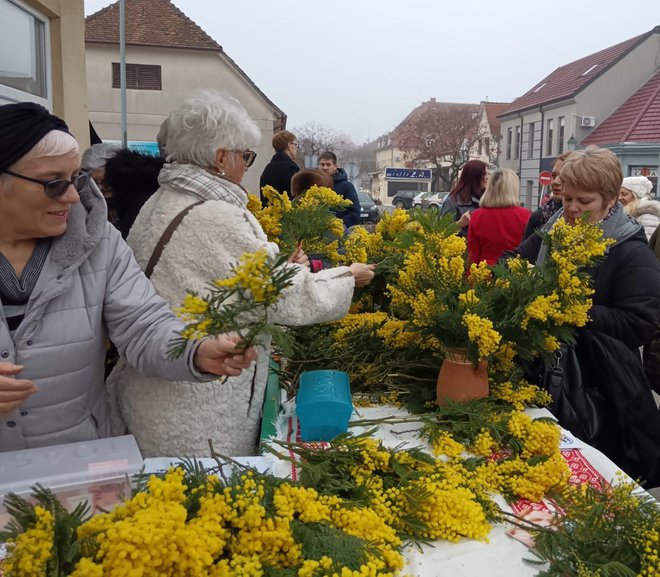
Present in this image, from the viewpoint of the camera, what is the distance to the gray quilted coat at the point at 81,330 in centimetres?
165

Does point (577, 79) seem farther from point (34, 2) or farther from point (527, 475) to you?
point (527, 475)

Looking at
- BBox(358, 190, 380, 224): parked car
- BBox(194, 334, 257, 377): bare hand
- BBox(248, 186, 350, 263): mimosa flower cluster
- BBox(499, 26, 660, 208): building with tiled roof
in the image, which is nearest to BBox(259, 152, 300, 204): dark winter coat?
BBox(248, 186, 350, 263): mimosa flower cluster

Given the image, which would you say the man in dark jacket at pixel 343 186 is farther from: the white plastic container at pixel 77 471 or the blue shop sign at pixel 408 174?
the blue shop sign at pixel 408 174

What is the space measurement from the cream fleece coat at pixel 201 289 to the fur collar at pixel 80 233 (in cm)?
27

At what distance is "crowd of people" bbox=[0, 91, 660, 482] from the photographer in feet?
5.25

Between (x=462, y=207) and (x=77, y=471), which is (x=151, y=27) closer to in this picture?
(x=462, y=207)

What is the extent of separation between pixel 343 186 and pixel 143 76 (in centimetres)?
1691

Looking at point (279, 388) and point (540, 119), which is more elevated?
point (540, 119)

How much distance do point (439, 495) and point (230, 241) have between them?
957 mm

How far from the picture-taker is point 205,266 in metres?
1.93

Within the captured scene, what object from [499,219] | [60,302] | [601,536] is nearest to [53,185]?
[60,302]

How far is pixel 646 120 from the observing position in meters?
21.1

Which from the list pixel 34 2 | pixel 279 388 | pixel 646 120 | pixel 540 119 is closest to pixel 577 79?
pixel 540 119

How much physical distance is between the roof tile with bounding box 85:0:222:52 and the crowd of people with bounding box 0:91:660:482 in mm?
19595
